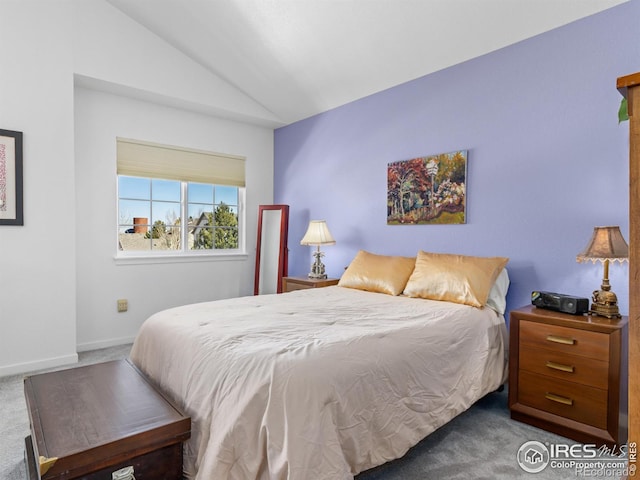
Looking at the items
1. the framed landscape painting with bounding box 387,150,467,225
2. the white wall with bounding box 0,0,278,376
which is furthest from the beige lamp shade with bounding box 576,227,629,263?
the white wall with bounding box 0,0,278,376

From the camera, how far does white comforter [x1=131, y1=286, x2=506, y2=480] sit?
1.29 meters

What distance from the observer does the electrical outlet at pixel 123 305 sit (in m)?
3.74

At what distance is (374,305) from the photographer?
2.48 m

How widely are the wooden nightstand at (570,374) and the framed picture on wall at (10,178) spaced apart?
3609 millimetres

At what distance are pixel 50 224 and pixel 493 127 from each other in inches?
140

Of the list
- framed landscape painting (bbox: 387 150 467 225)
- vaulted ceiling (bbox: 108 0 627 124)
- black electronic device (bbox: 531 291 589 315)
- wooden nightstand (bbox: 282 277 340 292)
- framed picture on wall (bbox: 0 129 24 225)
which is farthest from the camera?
wooden nightstand (bbox: 282 277 340 292)

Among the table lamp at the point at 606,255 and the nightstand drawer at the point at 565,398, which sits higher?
the table lamp at the point at 606,255

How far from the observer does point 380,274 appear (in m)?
3.06

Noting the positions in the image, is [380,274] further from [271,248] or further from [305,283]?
[271,248]

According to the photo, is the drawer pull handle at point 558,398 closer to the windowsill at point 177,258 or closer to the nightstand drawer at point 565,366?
the nightstand drawer at point 565,366

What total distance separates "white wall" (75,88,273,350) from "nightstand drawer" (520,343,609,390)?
328 centimetres

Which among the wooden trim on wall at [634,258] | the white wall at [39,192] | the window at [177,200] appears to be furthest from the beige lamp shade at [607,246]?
the white wall at [39,192]

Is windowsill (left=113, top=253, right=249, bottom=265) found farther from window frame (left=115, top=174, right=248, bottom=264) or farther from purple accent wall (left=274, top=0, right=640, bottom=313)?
→ purple accent wall (left=274, top=0, right=640, bottom=313)

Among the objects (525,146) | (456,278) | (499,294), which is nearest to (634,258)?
(456,278)
